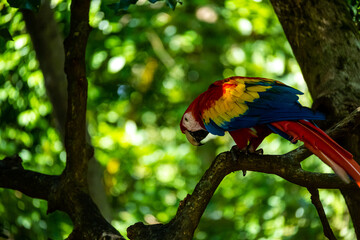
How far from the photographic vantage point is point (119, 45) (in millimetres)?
4711

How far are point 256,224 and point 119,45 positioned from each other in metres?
2.05

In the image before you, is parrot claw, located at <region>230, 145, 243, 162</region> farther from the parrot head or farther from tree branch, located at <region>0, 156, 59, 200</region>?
tree branch, located at <region>0, 156, 59, 200</region>

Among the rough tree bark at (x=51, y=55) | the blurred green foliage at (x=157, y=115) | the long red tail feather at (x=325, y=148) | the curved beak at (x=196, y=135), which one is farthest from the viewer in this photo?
the blurred green foliage at (x=157, y=115)

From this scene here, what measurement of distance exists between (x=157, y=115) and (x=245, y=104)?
3.36 m

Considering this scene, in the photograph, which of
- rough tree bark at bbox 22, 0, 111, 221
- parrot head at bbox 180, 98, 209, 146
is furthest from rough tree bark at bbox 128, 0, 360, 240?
rough tree bark at bbox 22, 0, 111, 221

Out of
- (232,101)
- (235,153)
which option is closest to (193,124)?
(232,101)

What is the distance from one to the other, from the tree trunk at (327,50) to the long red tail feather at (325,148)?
36 centimetres

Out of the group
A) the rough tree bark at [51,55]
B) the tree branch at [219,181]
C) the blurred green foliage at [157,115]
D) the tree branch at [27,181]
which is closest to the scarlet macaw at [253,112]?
the tree branch at [219,181]

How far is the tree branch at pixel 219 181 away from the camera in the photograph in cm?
201

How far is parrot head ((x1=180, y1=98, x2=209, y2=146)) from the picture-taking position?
264 centimetres

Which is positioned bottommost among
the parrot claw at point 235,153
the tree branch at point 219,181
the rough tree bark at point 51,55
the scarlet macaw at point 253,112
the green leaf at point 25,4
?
the tree branch at point 219,181

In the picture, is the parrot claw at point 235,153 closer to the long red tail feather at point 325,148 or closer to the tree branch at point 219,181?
the tree branch at point 219,181

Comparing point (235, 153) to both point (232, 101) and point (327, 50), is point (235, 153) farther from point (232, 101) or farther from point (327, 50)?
point (327, 50)

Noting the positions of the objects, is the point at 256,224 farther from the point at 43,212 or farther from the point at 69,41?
the point at 69,41
